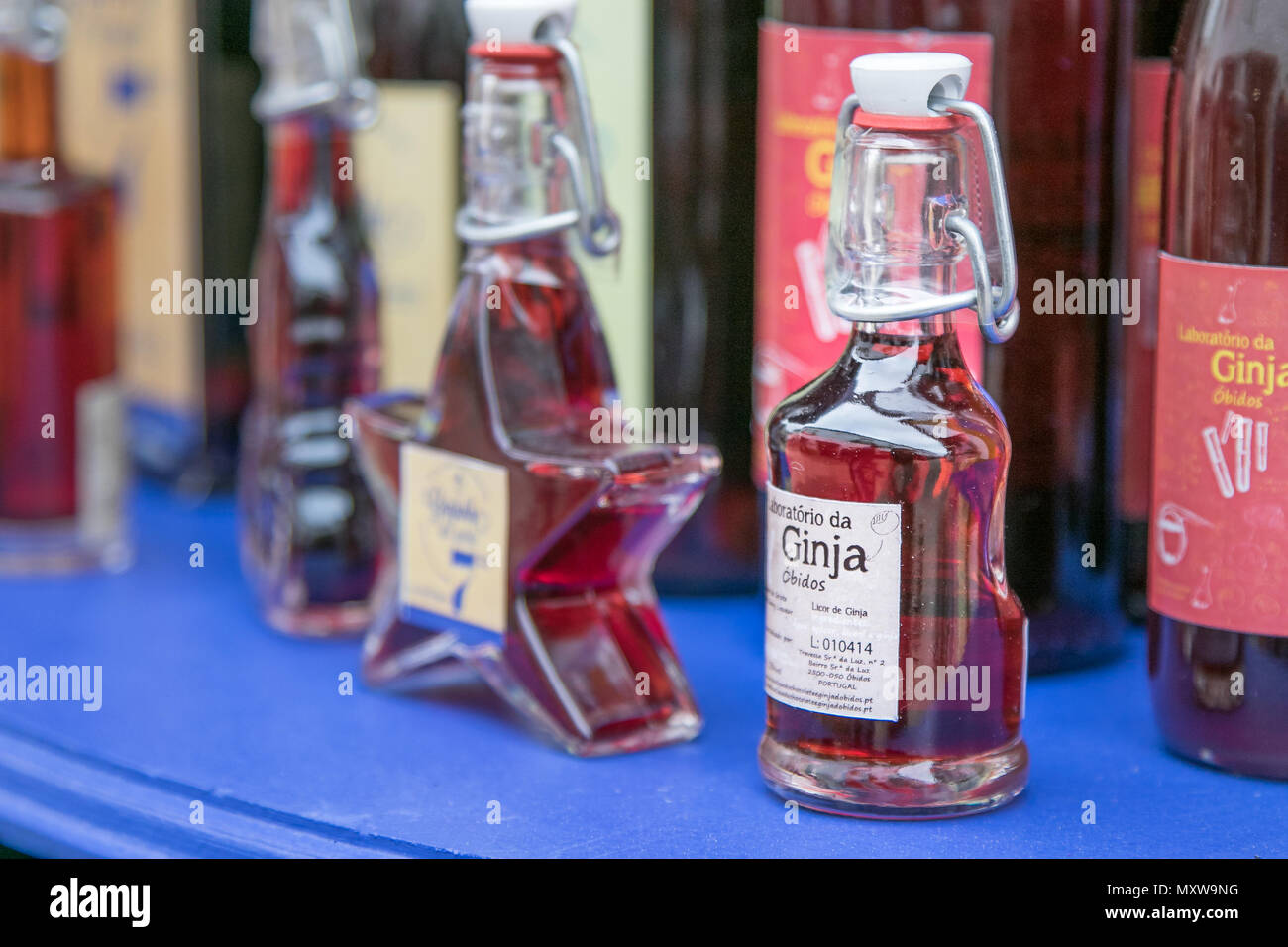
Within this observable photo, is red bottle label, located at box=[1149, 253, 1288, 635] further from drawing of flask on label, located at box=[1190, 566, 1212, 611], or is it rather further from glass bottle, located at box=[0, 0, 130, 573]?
glass bottle, located at box=[0, 0, 130, 573]

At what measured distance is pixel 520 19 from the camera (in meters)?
0.69

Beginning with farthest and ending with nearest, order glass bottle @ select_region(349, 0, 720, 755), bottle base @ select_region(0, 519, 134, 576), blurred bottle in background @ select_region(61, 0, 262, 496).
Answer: blurred bottle in background @ select_region(61, 0, 262, 496)
bottle base @ select_region(0, 519, 134, 576)
glass bottle @ select_region(349, 0, 720, 755)

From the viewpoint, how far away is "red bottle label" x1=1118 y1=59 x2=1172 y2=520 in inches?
31.0

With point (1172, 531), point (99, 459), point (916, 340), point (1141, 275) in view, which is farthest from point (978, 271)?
point (99, 459)

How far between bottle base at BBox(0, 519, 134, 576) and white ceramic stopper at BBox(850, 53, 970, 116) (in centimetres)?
49

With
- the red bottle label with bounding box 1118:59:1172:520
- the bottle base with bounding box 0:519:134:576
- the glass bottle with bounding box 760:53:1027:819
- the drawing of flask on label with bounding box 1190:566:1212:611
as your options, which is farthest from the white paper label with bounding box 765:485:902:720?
the bottle base with bounding box 0:519:134:576

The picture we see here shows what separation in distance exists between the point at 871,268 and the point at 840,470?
63 millimetres

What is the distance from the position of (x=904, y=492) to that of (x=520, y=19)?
0.22 meters

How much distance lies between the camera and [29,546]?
0.94 m

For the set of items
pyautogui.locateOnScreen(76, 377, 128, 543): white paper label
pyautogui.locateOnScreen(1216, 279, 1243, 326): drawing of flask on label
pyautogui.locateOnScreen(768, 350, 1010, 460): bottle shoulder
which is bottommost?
pyautogui.locateOnScreen(76, 377, 128, 543): white paper label

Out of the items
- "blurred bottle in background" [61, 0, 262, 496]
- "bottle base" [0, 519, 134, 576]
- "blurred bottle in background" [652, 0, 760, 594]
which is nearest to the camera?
"blurred bottle in background" [652, 0, 760, 594]

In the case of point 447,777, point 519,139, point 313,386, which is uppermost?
point 519,139

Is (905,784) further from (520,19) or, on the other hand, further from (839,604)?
(520,19)
